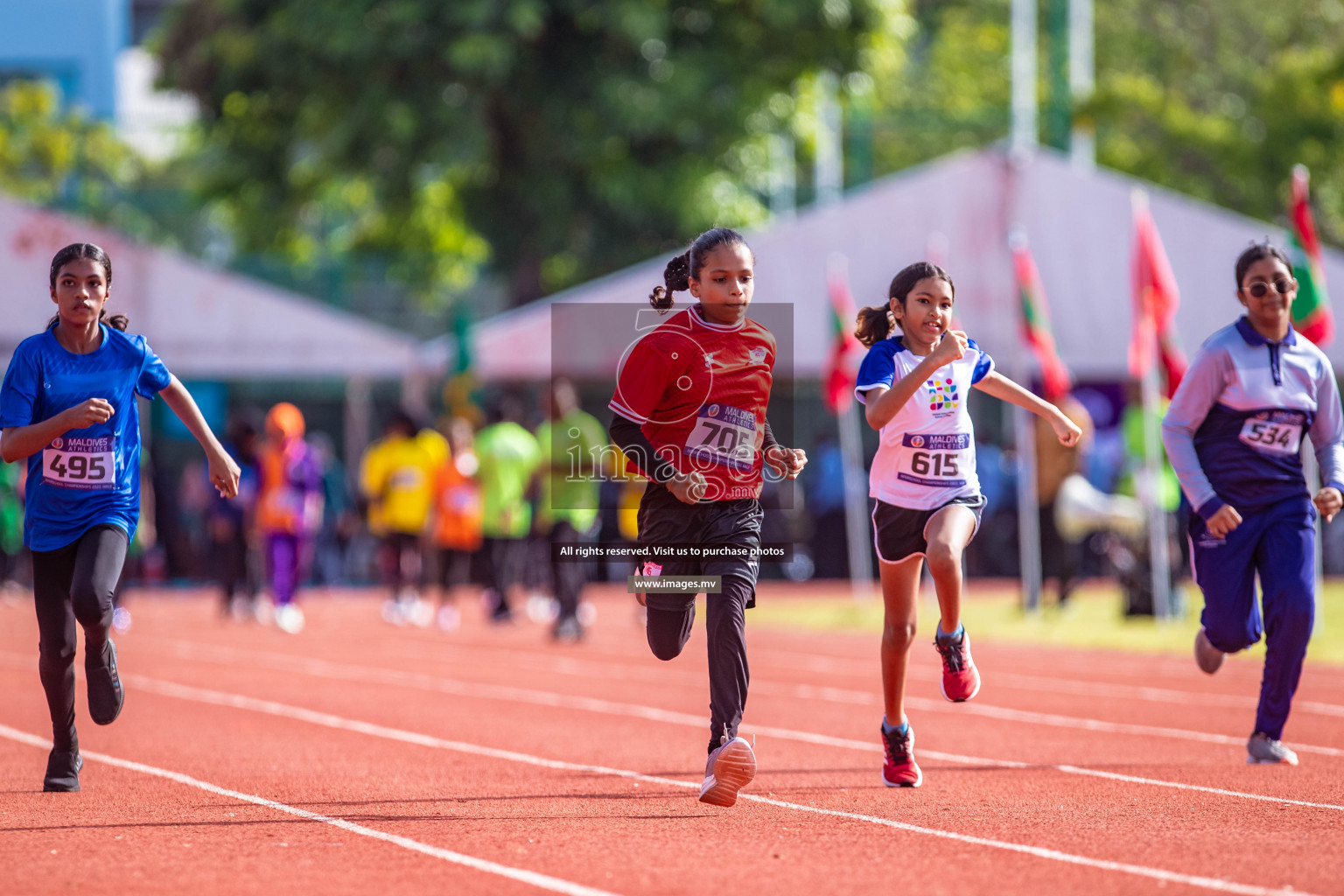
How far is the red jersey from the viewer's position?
696cm

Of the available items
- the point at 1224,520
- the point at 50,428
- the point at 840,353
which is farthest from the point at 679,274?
the point at 840,353

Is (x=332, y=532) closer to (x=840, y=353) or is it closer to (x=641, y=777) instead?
(x=840, y=353)

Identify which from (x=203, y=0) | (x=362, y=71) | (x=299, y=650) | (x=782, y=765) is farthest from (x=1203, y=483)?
(x=203, y=0)

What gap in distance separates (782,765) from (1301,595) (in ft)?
7.47

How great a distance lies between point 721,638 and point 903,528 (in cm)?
94

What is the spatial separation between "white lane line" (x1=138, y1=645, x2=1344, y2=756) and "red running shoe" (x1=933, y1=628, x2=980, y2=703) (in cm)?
231

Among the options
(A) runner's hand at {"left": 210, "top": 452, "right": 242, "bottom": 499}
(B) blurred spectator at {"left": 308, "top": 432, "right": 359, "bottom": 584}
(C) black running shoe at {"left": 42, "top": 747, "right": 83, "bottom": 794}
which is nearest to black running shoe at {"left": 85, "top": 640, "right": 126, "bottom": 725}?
(C) black running shoe at {"left": 42, "top": 747, "right": 83, "bottom": 794}

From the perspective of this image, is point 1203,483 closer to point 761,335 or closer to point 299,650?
point 761,335

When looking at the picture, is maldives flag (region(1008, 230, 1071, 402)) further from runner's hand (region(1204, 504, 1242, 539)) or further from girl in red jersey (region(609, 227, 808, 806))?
girl in red jersey (region(609, 227, 808, 806))

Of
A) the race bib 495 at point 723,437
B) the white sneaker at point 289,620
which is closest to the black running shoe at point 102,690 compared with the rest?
the race bib 495 at point 723,437

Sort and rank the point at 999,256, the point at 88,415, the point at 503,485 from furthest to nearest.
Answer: the point at 999,256
the point at 503,485
the point at 88,415

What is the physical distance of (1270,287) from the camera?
8.16 meters

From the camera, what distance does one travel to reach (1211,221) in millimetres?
22766

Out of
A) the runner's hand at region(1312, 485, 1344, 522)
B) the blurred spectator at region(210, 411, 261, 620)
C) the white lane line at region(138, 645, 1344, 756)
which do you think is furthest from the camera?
the blurred spectator at region(210, 411, 261, 620)
